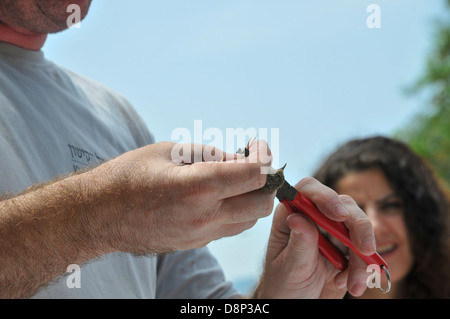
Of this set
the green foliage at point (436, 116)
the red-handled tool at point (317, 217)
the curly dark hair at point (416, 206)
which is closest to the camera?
the red-handled tool at point (317, 217)

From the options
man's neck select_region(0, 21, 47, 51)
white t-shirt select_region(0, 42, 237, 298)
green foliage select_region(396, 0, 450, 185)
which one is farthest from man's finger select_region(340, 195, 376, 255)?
green foliage select_region(396, 0, 450, 185)

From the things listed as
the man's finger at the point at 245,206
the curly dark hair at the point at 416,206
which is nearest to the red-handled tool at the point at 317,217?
the man's finger at the point at 245,206

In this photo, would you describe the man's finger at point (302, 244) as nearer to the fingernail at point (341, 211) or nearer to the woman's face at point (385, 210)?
the fingernail at point (341, 211)

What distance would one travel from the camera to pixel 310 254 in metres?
1.07

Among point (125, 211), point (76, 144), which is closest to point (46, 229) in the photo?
point (125, 211)

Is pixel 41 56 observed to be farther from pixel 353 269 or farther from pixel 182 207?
pixel 353 269

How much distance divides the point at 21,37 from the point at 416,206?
1.83m

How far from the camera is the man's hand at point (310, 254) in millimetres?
942

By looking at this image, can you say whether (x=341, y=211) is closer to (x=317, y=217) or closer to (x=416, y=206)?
(x=317, y=217)

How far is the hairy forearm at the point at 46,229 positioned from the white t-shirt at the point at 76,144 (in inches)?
3.8

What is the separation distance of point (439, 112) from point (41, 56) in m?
5.78

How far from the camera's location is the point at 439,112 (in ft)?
20.1

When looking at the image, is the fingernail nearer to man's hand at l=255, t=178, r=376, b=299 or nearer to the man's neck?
man's hand at l=255, t=178, r=376, b=299

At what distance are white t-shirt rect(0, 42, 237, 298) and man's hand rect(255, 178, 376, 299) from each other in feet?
0.74
